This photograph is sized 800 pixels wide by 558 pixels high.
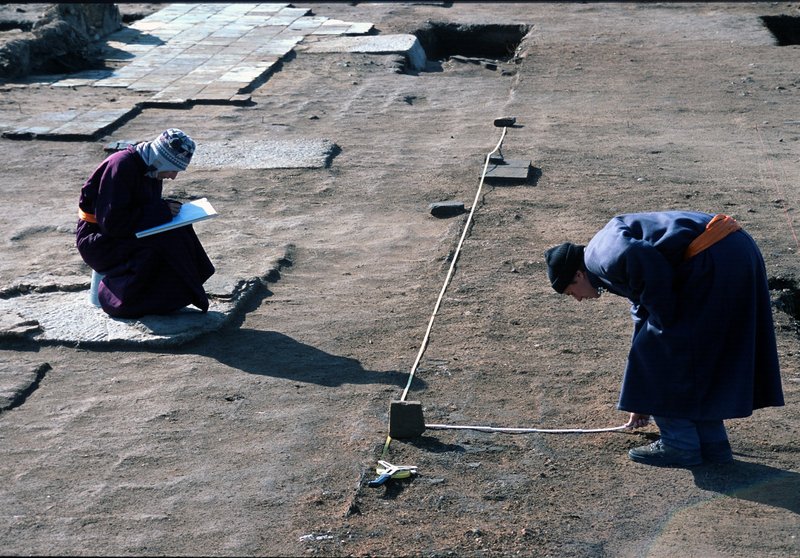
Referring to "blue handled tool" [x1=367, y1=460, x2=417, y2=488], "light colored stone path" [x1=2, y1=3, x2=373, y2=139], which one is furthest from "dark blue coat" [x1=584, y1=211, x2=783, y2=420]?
"light colored stone path" [x1=2, y1=3, x2=373, y2=139]

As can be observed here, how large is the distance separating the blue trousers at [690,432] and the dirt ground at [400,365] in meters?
0.14

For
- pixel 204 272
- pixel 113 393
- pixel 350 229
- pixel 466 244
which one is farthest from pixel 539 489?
pixel 350 229

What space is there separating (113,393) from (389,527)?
205 cm

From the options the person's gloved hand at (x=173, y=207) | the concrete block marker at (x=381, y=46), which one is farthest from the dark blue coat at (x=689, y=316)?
the concrete block marker at (x=381, y=46)

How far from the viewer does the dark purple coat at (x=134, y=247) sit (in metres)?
6.39

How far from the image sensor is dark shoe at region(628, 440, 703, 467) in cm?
486

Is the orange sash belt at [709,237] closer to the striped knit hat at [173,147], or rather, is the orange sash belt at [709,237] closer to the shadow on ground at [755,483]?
the shadow on ground at [755,483]

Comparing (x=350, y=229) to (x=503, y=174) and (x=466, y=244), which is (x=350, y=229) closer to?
(x=466, y=244)

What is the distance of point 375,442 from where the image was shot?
512 centimetres

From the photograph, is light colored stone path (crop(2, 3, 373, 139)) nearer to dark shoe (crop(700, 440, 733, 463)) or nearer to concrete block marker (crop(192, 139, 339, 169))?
concrete block marker (crop(192, 139, 339, 169))

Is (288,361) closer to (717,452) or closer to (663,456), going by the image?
(663,456)

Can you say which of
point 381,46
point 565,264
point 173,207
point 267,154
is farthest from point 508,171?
point 381,46

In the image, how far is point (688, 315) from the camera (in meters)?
4.63

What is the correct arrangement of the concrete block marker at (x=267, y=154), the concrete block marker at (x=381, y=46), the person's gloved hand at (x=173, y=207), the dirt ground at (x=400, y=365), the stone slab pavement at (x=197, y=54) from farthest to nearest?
the concrete block marker at (x=381, y=46) → the stone slab pavement at (x=197, y=54) → the concrete block marker at (x=267, y=154) → the person's gloved hand at (x=173, y=207) → the dirt ground at (x=400, y=365)
